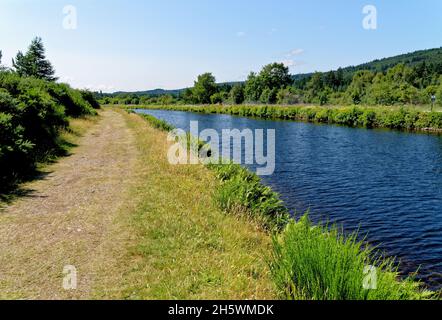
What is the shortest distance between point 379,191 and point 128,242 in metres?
15.1

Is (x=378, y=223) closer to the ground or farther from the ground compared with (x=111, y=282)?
closer to the ground

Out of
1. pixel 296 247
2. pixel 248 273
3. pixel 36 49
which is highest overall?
pixel 36 49

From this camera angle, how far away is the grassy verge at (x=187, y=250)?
220 inches

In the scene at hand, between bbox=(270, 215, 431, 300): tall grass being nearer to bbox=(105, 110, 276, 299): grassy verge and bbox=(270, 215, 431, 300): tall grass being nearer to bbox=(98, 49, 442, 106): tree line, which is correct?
bbox=(105, 110, 276, 299): grassy verge

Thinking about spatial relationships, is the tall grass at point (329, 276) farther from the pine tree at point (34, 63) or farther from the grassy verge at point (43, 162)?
the pine tree at point (34, 63)

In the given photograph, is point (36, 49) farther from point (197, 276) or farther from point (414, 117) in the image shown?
point (197, 276)

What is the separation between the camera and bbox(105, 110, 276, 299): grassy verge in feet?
18.3

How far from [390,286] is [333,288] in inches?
41.8

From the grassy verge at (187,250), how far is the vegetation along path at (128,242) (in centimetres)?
2

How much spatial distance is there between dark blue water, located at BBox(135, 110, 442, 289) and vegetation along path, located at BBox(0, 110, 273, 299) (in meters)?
3.26
